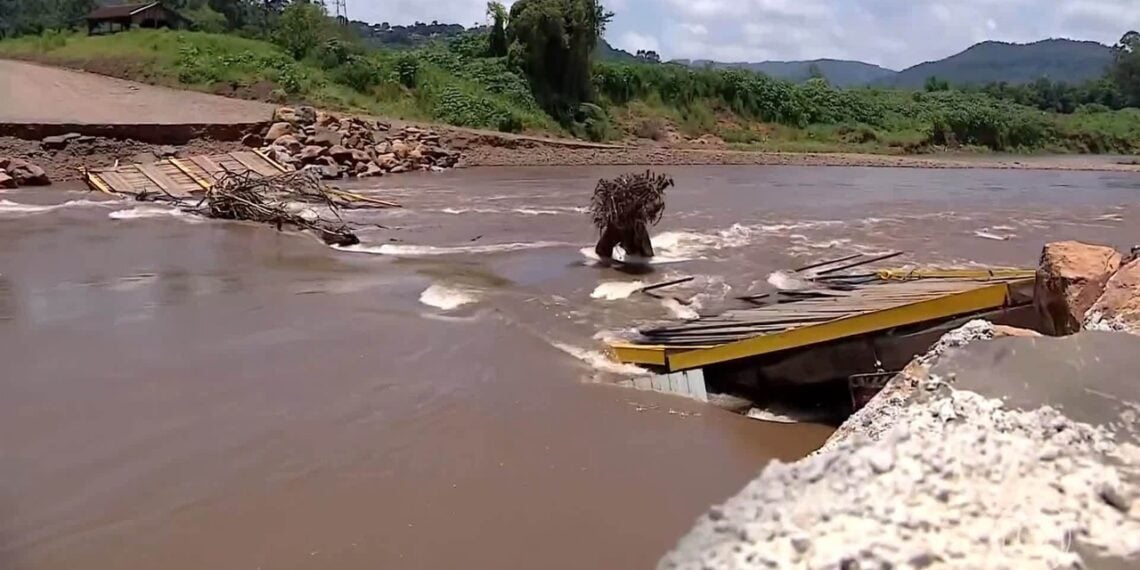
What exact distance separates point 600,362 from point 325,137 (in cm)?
1665

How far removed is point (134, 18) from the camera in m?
43.0

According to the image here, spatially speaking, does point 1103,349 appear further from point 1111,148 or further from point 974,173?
point 1111,148

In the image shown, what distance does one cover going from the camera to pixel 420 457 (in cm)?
500

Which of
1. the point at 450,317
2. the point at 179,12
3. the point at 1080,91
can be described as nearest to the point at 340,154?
the point at 450,317

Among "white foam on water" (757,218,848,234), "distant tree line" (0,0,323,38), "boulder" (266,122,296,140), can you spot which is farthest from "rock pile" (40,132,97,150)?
"distant tree line" (0,0,323,38)

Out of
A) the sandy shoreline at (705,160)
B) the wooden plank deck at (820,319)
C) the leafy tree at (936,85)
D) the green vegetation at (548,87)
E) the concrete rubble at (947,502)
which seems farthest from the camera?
the leafy tree at (936,85)

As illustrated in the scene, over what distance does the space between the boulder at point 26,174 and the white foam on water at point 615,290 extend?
1277cm

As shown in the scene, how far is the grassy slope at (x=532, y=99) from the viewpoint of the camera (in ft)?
97.5

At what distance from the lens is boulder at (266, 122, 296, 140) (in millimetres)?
21656

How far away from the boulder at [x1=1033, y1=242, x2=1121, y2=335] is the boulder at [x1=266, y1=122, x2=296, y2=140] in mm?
19230

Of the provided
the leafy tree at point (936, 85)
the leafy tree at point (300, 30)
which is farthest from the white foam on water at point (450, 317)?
the leafy tree at point (936, 85)

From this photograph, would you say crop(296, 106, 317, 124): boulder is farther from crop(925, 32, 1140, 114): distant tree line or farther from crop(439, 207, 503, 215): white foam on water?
crop(925, 32, 1140, 114): distant tree line

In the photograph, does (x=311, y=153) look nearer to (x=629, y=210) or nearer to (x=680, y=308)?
(x=629, y=210)

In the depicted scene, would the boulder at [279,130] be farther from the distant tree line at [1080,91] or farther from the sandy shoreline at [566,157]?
the distant tree line at [1080,91]
